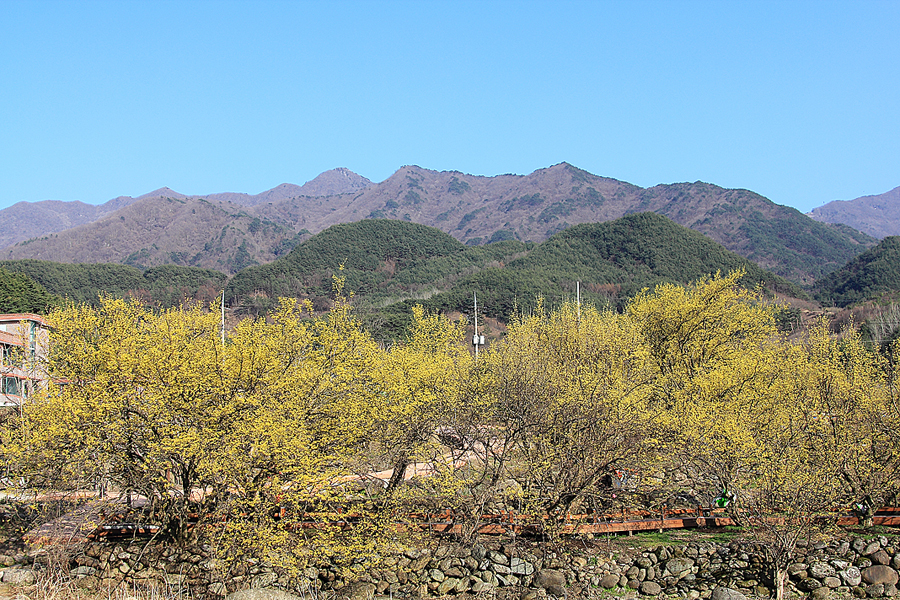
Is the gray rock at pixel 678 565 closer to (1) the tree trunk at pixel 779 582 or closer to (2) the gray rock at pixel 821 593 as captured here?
(1) the tree trunk at pixel 779 582

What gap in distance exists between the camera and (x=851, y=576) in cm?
1561

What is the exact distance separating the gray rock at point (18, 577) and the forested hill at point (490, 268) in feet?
172

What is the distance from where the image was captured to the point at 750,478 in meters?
17.8

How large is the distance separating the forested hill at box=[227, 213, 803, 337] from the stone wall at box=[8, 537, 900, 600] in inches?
2001

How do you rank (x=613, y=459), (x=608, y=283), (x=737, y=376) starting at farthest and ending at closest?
(x=608, y=283)
(x=737, y=376)
(x=613, y=459)

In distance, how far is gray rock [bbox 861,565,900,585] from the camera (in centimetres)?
1551

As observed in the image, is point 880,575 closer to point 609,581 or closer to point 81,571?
point 609,581

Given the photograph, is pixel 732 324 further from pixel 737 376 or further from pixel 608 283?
pixel 608 283

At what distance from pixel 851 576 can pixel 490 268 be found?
271 feet

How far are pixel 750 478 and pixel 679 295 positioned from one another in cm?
948

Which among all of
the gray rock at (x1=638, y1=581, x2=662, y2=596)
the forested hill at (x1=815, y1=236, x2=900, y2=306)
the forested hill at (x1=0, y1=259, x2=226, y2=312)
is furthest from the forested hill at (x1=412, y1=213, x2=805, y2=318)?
the gray rock at (x1=638, y1=581, x2=662, y2=596)

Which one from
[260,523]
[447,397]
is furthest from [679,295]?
[260,523]

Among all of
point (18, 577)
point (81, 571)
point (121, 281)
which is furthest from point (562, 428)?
point (121, 281)

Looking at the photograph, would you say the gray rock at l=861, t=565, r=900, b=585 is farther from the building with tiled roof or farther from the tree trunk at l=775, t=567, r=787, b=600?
the building with tiled roof
